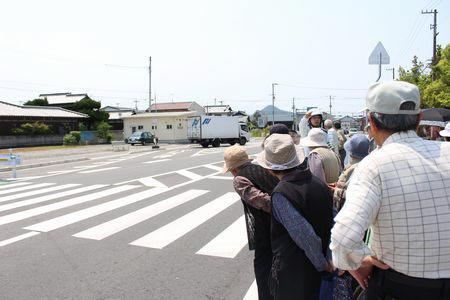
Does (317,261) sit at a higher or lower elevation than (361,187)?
lower

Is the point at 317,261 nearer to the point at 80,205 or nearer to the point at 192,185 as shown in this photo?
the point at 80,205

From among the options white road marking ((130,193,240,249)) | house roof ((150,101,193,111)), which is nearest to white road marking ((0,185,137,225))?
white road marking ((130,193,240,249))

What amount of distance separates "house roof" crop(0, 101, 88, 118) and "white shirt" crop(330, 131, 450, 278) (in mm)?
40466

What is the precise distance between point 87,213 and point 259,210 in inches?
234

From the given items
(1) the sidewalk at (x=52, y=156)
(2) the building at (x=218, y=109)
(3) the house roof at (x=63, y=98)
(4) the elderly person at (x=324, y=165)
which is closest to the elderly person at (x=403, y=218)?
(4) the elderly person at (x=324, y=165)

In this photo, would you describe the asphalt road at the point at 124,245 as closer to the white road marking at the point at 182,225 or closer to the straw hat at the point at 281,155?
the white road marking at the point at 182,225

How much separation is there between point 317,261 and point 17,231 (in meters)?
5.95

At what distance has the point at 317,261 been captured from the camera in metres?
2.36

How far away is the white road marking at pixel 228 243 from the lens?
18.0 ft

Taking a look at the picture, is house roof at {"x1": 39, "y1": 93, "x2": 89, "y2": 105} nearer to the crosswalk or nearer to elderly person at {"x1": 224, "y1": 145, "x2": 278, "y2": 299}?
the crosswalk

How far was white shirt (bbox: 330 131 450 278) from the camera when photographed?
1746mm

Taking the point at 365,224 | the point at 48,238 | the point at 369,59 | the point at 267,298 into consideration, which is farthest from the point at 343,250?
the point at 369,59

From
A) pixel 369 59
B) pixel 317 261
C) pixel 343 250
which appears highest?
pixel 369 59

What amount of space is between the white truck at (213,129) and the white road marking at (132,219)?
29250 mm
